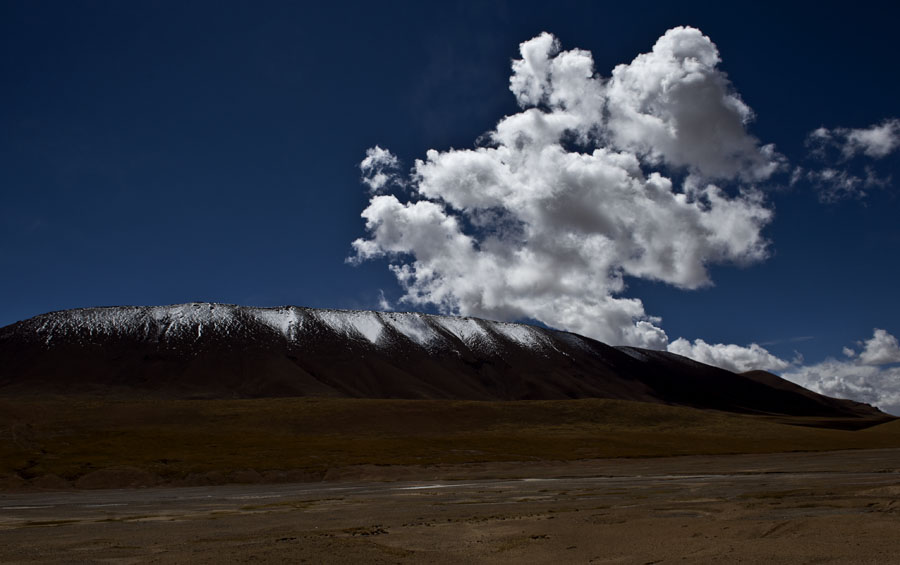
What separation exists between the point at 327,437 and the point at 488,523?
59.0 metres

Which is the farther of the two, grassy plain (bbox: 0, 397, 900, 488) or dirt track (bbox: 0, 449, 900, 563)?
grassy plain (bbox: 0, 397, 900, 488)

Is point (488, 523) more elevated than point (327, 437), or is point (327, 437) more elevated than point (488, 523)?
point (488, 523)

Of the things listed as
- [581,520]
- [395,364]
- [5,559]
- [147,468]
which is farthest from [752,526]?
[395,364]

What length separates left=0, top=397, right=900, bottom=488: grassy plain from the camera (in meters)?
51.7

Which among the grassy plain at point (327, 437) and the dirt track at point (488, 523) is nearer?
the dirt track at point (488, 523)

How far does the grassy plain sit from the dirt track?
41.2ft

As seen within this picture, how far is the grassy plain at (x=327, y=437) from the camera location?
5169 cm

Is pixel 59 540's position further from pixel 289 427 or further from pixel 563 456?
pixel 289 427

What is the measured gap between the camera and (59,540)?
19453 mm

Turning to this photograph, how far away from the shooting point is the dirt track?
48.0 feet

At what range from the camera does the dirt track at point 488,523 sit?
48.0 ft

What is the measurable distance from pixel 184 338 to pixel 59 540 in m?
185

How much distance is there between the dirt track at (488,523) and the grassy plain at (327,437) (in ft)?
41.2

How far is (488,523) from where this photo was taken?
20797mm
